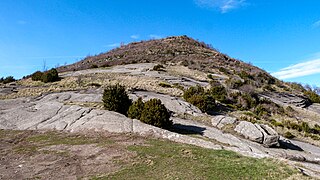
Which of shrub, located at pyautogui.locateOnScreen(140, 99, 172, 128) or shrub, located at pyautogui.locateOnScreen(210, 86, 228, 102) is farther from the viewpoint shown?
shrub, located at pyautogui.locateOnScreen(210, 86, 228, 102)

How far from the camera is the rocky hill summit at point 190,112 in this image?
17.0 metres

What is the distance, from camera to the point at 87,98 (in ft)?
83.2

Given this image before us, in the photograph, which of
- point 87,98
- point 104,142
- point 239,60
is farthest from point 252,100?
point 239,60

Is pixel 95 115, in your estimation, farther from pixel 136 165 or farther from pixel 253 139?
pixel 253 139

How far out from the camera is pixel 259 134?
1839cm

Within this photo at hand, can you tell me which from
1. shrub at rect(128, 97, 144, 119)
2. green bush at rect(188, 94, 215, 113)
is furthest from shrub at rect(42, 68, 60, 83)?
shrub at rect(128, 97, 144, 119)

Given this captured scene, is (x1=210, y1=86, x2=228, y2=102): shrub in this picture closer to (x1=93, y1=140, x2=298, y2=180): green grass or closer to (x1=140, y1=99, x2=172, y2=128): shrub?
(x1=140, y1=99, x2=172, y2=128): shrub

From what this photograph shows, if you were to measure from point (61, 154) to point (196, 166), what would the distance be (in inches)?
256

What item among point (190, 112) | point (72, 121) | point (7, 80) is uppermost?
point (7, 80)

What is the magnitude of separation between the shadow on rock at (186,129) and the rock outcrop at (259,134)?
286cm

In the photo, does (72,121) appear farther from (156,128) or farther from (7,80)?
(7,80)

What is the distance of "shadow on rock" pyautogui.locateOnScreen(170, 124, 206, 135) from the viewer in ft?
60.0

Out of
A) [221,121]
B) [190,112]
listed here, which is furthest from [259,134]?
[190,112]

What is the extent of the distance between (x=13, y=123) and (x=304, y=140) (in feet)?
72.8
